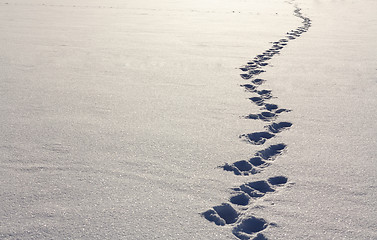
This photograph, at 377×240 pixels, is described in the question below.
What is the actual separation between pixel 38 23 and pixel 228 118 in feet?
12.2

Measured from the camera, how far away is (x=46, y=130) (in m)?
1.88

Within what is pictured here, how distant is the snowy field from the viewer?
1274 millimetres

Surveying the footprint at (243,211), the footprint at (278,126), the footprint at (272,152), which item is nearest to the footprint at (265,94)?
the footprint at (278,126)

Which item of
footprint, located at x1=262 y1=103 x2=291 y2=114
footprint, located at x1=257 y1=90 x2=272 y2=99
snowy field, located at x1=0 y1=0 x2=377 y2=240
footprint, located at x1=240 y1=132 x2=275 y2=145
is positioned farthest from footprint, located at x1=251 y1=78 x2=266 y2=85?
footprint, located at x1=240 y1=132 x2=275 y2=145

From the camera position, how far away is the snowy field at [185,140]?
1.27m

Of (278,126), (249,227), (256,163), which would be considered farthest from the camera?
(278,126)

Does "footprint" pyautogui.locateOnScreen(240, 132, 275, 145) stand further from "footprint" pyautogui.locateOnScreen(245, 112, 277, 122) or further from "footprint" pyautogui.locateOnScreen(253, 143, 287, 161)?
"footprint" pyautogui.locateOnScreen(245, 112, 277, 122)

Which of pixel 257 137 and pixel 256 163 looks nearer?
pixel 256 163

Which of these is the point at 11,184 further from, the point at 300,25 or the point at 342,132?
the point at 300,25

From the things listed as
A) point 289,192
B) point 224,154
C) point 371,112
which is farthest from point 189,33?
point 289,192

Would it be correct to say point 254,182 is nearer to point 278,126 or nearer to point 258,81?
point 278,126

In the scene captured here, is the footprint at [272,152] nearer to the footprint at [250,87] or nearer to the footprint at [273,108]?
the footprint at [273,108]

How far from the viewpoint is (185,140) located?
1.83 m

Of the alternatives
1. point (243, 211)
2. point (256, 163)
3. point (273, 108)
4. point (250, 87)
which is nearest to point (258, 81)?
point (250, 87)
